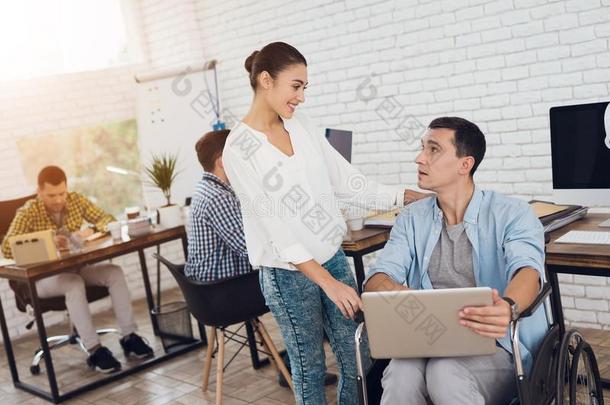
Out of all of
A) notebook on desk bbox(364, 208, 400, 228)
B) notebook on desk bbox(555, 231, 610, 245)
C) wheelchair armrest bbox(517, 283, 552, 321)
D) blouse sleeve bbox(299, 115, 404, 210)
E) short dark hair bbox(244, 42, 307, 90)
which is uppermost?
short dark hair bbox(244, 42, 307, 90)

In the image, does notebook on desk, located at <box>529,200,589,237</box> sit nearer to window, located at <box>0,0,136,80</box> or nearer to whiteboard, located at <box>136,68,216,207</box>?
whiteboard, located at <box>136,68,216,207</box>

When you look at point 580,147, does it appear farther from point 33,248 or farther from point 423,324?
point 33,248

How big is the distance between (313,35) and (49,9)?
220 cm

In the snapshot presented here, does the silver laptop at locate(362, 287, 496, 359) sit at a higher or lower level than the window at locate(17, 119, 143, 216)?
lower

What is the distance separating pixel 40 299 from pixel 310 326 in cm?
244

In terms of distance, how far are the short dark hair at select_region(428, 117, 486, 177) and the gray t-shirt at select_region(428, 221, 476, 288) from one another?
8.4 inches

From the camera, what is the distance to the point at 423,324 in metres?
2.01

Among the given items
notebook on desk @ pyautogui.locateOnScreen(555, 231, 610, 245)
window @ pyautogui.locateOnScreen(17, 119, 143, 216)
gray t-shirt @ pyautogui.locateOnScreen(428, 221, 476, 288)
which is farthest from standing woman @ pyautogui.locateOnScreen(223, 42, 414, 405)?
window @ pyautogui.locateOnScreen(17, 119, 143, 216)

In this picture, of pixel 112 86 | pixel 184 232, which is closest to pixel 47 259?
pixel 184 232

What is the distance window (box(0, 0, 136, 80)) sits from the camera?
5.54 meters

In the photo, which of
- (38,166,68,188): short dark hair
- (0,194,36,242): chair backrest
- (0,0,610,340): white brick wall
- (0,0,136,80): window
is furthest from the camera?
(0,0,136,80): window

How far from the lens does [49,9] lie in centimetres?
570

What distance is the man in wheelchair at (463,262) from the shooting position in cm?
203

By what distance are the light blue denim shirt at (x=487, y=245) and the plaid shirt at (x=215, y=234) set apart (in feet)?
3.55
